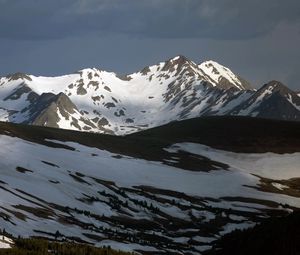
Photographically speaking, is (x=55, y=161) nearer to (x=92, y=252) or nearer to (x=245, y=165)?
(x=245, y=165)

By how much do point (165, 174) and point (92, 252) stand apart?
99.8m

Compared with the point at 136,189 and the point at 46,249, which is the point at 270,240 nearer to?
the point at 46,249

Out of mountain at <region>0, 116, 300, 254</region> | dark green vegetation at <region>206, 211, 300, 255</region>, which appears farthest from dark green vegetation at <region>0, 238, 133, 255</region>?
mountain at <region>0, 116, 300, 254</region>

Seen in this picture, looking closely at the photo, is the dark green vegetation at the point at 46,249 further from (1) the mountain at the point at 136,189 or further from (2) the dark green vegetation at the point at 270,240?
(1) the mountain at the point at 136,189

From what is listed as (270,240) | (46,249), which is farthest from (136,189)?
(270,240)

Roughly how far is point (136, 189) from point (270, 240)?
81324mm

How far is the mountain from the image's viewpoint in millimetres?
77688

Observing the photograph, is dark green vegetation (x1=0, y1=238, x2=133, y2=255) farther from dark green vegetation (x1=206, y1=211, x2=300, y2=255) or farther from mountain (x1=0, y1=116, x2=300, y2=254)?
mountain (x1=0, y1=116, x2=300, y2=254)

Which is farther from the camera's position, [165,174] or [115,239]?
[165,174]

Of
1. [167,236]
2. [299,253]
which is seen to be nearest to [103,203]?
[167,236]

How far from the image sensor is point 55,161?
4857 inches

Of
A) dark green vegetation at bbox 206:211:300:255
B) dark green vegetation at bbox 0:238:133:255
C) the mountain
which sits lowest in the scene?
dark green vegetation at bbox 0:238:133:255

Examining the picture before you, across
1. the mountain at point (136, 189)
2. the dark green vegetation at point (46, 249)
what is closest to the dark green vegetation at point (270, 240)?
the dark green vegetation at point (46, 249)

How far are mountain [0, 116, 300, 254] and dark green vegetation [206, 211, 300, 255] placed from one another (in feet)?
89.2
